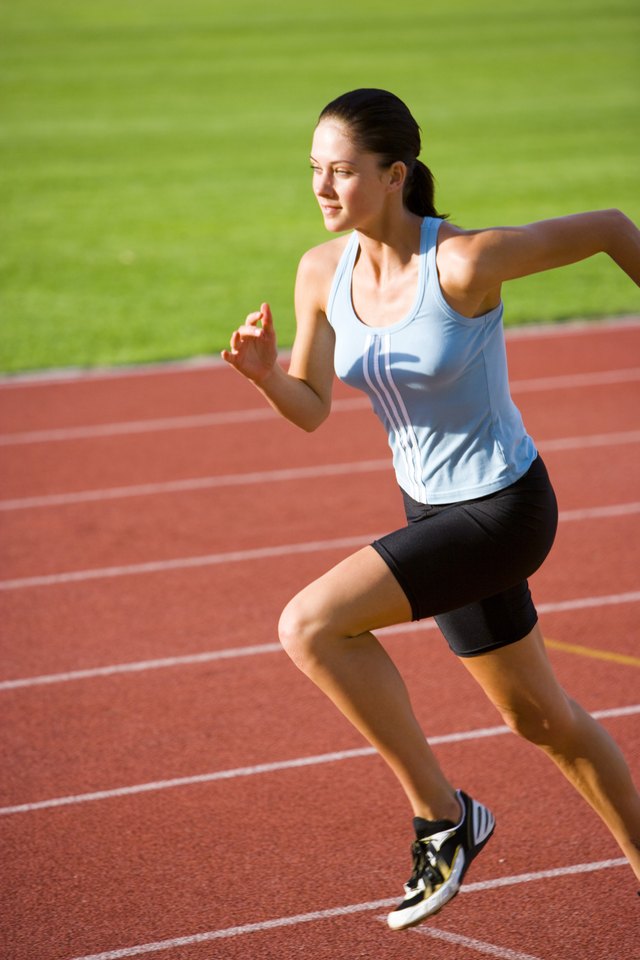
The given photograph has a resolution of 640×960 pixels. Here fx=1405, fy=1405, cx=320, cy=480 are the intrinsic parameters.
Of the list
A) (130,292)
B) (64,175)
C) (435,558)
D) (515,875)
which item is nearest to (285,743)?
(515,875)

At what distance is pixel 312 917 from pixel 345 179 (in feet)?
6.31

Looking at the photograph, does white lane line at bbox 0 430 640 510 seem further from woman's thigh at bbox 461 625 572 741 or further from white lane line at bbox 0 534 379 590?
woman's thigh at bbox 461 625 572 741

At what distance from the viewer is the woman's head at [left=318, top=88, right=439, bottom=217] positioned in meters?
3.21

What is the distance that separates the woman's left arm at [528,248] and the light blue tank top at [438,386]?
0.18 ft

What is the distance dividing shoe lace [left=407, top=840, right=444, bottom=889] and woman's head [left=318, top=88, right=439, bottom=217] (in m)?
1.59

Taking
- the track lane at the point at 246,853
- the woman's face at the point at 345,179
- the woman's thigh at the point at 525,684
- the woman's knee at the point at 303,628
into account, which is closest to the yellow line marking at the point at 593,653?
the track lane at the point at 246,853

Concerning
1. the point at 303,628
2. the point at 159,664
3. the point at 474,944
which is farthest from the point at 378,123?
the point at 159,664

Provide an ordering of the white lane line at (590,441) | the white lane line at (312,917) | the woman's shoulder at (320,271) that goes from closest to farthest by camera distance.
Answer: the woman's shoulder at (320,271) < the white lane line at (312,917) < the white lane line at (590,441)

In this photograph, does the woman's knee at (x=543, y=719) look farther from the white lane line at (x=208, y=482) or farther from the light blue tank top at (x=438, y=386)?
the white lane line at (x=208, y=482)

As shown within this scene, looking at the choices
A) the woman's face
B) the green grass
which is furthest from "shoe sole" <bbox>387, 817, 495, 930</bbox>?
the green grass

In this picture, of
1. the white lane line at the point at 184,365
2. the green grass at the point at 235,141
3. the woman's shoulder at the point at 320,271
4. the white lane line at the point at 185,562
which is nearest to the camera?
the woman's shoulder at the point at 320,271

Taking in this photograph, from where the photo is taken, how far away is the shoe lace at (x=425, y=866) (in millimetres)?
3244

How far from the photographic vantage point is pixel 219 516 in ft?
24.4

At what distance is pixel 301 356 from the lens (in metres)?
3.61
